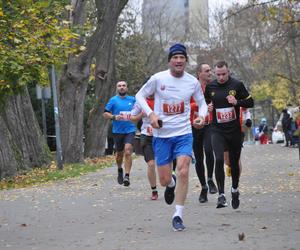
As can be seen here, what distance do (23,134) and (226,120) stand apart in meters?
14.1

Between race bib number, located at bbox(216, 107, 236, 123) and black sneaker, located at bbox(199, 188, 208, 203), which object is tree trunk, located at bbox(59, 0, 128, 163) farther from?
race bib number, located at bbox(216, 107, 236, 123)

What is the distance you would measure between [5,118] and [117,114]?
319 inches

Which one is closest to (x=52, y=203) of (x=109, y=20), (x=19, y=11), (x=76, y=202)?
(x=76, y=202)

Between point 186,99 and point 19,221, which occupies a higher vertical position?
point 186,99

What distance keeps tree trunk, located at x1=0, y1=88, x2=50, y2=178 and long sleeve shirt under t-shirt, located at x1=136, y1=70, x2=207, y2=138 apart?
40.8ft

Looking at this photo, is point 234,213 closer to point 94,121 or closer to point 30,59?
point 30,59

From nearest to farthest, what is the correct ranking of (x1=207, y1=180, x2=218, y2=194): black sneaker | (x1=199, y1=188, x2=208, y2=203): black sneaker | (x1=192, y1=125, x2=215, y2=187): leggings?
(x1=199, y1=188, x2=208, y2=203): black sneaker, (x1=192, y1=125, x2=215, y2=187): leggings, (x1=207, y1=180, x2=218, y2=194): black sneaker

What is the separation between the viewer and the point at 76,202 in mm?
13500

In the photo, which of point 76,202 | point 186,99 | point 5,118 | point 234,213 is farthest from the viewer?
point 5,118

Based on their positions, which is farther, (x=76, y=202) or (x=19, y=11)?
(x=19, y=11)

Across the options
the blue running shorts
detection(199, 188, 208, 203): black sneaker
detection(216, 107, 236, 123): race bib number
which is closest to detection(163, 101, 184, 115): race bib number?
the blue running shorts

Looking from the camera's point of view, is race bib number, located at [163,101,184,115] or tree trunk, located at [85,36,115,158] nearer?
race bib number, located at [163,101,184,115]

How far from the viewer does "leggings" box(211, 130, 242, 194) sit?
10820 millimetres

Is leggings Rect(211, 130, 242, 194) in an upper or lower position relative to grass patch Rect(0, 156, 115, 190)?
upper
